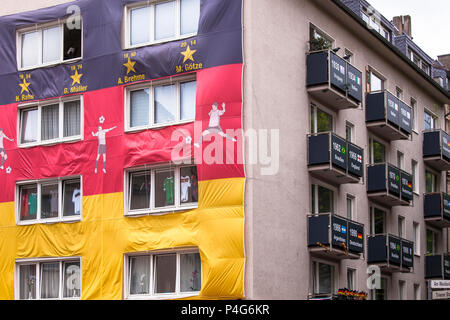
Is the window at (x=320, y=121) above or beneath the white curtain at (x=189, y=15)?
beneath

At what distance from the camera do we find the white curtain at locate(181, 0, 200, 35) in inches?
1293

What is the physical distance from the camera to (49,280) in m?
34.3

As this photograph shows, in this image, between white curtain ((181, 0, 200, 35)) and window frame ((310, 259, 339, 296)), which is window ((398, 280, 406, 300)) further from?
white curtain ((181, 0, 200, 35))

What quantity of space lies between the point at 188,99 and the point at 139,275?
21.3 ft

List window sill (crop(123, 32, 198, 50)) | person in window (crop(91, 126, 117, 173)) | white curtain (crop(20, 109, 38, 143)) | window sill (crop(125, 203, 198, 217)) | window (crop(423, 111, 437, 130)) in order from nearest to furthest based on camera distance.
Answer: window sill (crop(125, 203, 198, 217)) < window sill (crop(123, 32, 198, 50)) < person in window (crop(91, 126, 117, 173)) < white curtain (crop(20, 109, 38, 143)) < window (crop(423, 111, 437, 130))

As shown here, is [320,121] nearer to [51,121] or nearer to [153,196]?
[153,196]

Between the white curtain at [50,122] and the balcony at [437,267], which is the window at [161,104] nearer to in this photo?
the white curtain at [50,122]

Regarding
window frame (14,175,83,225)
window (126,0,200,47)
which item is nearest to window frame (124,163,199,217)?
window frame (14,175,83,225)

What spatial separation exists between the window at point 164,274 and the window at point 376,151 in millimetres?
12717

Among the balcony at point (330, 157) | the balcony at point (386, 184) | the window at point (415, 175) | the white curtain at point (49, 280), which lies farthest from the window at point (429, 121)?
the white curtain at point (49, 280)

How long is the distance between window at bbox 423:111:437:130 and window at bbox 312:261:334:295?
1521 centimetres

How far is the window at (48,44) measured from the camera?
35.5m

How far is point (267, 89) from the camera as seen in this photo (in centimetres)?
3234
